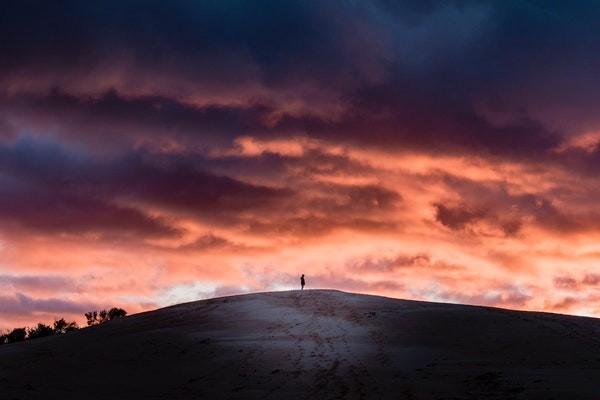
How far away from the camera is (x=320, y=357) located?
23.0 metres

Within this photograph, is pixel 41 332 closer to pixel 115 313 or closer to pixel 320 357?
pixel 115 313

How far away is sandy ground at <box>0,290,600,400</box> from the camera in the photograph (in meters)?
18.7

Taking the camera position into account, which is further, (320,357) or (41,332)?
(41,332)

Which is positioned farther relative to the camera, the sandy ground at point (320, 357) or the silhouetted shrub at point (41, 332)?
the silhouetted shrub at point (41, 332)

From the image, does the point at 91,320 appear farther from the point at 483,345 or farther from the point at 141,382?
the point at 483,345

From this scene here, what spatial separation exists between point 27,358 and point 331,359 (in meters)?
15.4

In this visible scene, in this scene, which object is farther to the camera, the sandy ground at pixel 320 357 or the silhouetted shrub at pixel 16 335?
the silhouetted shrub at pixel 16 335

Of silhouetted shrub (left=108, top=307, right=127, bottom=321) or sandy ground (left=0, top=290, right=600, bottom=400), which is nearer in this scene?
sandy ground (left=0, top=290, right=600, bottom=400)

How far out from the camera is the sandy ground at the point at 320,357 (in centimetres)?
1866

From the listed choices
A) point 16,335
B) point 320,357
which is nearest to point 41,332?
point 16,335

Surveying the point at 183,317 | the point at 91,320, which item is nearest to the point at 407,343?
the point at 183,317

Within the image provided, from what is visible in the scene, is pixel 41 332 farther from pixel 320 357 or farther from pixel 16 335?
pixel 320 357

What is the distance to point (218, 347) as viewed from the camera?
84.7 feet

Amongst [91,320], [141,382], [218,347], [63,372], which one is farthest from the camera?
Result: [91,320]
